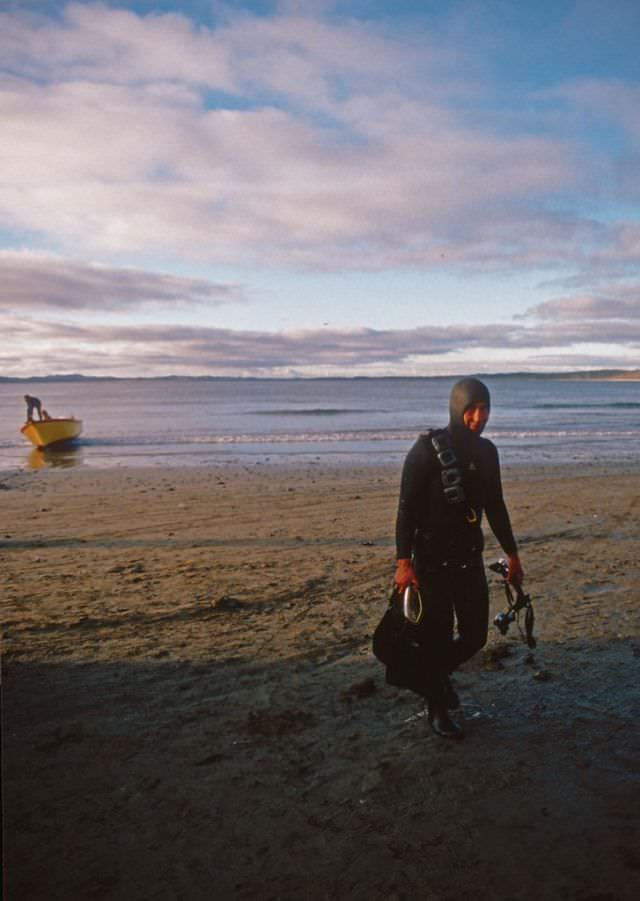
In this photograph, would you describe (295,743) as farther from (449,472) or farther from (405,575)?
(449,472)

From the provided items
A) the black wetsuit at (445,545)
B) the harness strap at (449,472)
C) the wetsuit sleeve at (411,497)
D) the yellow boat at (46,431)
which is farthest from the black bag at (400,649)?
the yellow boat at (46,431)

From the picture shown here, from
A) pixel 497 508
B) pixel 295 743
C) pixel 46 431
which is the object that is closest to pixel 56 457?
pixel 46 431

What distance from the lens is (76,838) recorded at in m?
3.33

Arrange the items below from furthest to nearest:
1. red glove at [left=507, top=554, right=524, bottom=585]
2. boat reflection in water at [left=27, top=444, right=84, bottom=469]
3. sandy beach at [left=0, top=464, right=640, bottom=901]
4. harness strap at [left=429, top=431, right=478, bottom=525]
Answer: boat reflection in water at [left=27, top=444, right=84, bottom=469] → red glove at [left=507, top=554, right=524, bottom=585] → harness strap at [left=429, top=431, right=478, bottom=525] → sandy beach at [left=0, top=464, right=640, bottom=901]

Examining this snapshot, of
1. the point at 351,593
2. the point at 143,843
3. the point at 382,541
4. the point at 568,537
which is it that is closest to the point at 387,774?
the point at 143,843

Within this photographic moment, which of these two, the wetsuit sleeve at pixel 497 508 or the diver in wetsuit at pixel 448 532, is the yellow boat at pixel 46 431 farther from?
the wetsuit sleeve at pixel 497 508

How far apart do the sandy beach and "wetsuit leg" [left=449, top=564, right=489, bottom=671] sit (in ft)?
2.08

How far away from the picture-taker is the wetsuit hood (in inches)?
159

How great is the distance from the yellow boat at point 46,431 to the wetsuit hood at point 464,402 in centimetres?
2471

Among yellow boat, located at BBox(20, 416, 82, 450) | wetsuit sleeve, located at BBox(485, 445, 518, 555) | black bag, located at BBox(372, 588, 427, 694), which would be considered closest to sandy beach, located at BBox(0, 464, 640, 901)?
black bag, located at BBox(372, 588, 427, 694)

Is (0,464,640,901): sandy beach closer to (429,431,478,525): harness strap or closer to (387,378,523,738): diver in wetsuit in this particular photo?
(387,378,523,738): diver in wetsuit

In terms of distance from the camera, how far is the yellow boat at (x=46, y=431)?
86.0 ft

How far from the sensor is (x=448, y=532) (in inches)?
161

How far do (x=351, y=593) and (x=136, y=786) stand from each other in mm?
3787
